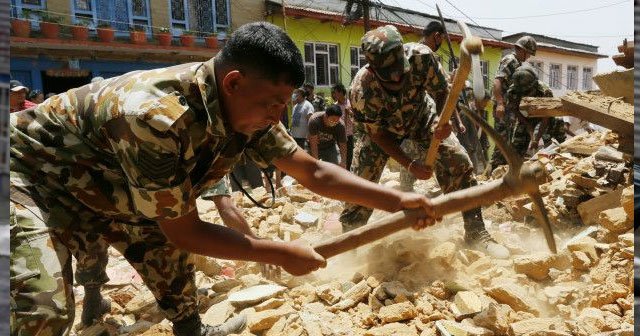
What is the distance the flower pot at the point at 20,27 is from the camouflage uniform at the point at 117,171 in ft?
35.1

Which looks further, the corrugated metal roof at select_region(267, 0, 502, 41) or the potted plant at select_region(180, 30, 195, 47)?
the corrugated metal roof at select_region(267, 0, 502, 41)

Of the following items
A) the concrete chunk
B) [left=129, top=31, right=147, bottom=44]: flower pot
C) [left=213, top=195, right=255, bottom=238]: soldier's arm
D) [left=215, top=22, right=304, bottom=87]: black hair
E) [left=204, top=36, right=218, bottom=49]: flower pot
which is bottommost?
the concrete chunk

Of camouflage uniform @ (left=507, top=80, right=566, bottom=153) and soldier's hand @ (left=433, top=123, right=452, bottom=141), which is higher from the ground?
soldier's hand @ (left=433, top=123, right=452, bottom=141)

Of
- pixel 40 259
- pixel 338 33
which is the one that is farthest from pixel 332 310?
pixel 338 33

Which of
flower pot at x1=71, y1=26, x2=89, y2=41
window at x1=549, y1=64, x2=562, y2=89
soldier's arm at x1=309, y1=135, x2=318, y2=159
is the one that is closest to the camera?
soldier's arm at x1=309, y1=135, x2=318, y2=159

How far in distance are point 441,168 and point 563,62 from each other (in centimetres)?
2578

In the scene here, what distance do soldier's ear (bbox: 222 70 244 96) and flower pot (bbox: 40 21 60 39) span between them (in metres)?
11.6

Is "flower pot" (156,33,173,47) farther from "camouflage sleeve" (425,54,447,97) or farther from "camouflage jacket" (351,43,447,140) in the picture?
"camouflage sleeve" (425,54,447,97)

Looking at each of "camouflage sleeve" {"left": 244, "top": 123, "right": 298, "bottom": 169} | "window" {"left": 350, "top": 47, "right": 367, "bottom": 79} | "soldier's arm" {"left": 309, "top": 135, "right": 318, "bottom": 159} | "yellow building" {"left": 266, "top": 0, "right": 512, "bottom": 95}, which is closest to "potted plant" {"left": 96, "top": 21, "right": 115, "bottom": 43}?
"yellow building" {"left": 266, "top": 0, "right": 512, "bottom": 95}

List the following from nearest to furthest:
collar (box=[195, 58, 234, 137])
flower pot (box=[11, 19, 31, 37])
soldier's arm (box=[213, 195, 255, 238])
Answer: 1. collar (box=[195, 58, 234, 137])
2. soldier's arm (box=[213, 195, 255, 238])
3. flower pot (box=[11, 19, 31, 37])

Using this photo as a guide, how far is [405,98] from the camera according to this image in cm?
395

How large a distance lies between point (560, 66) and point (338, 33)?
51.2 ft

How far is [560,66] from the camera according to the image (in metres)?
26.2

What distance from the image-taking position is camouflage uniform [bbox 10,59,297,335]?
1.83 m
